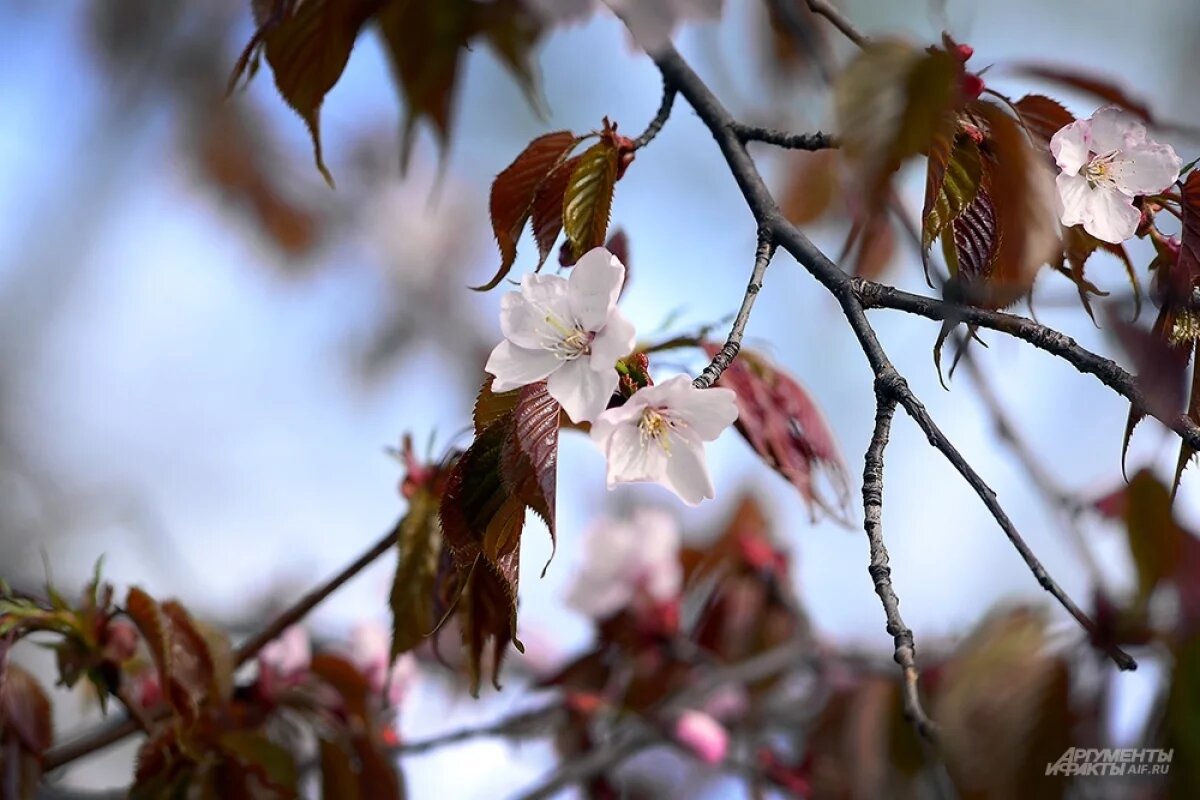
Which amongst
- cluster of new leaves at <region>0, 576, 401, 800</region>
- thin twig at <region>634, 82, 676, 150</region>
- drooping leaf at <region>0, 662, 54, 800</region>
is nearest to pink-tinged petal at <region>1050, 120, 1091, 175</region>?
thin twig at <region>634, 82, 676, 150</region>

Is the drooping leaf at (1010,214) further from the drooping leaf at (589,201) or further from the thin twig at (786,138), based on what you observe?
the drooping leaf at (589,201)

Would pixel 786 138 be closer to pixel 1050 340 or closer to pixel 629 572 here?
pixel 1050 340

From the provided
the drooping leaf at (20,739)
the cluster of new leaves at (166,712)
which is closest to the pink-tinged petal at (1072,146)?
the cluster of new leaves at (166,712)

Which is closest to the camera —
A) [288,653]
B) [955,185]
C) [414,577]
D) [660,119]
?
[955,185]

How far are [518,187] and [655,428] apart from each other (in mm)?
195

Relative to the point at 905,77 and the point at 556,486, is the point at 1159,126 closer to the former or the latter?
the point at 905,77

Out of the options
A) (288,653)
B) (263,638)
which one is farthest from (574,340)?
(288,653)

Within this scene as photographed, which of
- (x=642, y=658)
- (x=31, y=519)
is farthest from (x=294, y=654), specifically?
(x=31, y=519)

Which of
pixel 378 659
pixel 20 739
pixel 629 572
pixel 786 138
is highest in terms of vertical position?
pixel 629 572

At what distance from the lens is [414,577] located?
812 mm

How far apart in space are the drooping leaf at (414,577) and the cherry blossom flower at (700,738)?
0.69 meters

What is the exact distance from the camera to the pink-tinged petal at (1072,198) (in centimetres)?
59

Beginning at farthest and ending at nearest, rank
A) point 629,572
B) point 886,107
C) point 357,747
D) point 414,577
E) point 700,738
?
1. point 629,572
2. point 700,738
3. point 357,747
4. point 414,577
5. point 886,107

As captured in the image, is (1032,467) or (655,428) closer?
(655,428)
